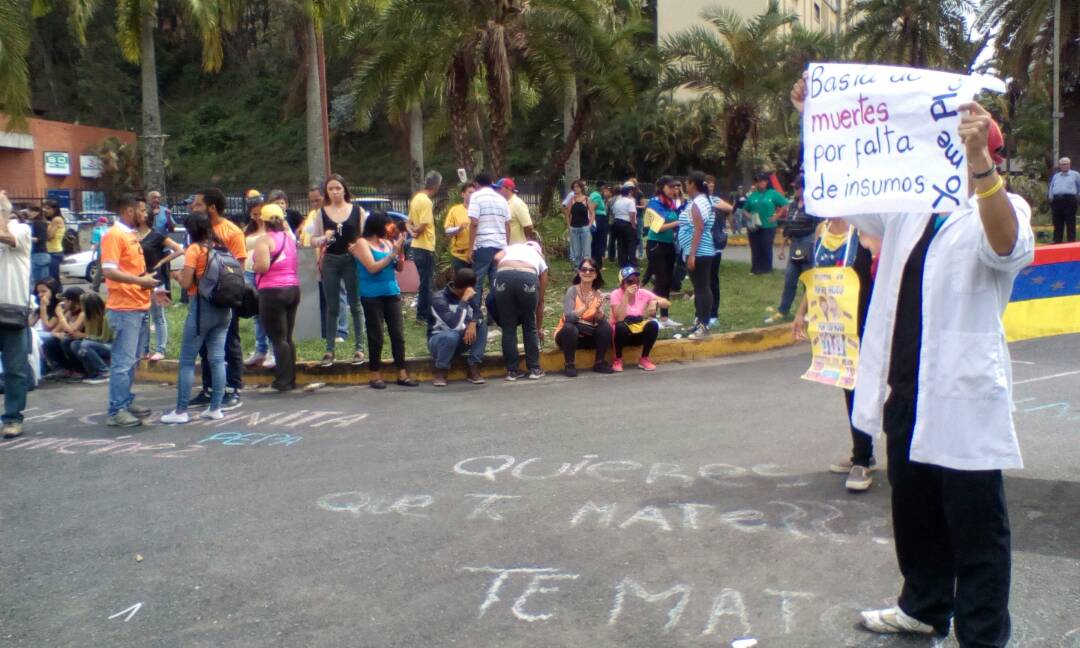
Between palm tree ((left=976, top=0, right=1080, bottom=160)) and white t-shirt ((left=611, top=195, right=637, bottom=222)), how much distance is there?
22327 mm

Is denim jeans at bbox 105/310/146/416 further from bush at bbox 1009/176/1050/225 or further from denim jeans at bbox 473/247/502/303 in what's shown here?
bush at bbox 1009/176/1050/225

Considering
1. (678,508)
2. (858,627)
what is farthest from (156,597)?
(858,627)

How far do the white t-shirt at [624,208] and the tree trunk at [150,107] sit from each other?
13.4 metres

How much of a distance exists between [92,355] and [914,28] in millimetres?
30629

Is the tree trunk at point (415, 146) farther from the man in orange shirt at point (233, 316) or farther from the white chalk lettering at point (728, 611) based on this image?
the white chalk lettering at point (728, 611)

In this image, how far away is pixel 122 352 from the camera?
8.37 m

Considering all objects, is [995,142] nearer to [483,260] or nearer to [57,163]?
[483,260]

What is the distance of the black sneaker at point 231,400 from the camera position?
9.11 m

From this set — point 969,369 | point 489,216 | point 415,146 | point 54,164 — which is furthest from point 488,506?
point 54,164

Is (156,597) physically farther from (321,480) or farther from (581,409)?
(581,409)

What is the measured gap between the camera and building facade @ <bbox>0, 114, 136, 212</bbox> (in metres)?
35.1

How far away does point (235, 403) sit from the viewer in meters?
9.19

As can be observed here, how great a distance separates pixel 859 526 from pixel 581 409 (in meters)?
3.43

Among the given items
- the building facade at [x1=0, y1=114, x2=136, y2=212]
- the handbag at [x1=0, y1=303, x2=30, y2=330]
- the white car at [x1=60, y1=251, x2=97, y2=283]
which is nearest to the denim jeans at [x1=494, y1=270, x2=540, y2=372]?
the handbag at [x1=0, y1=303, x2=30, y2=330]
